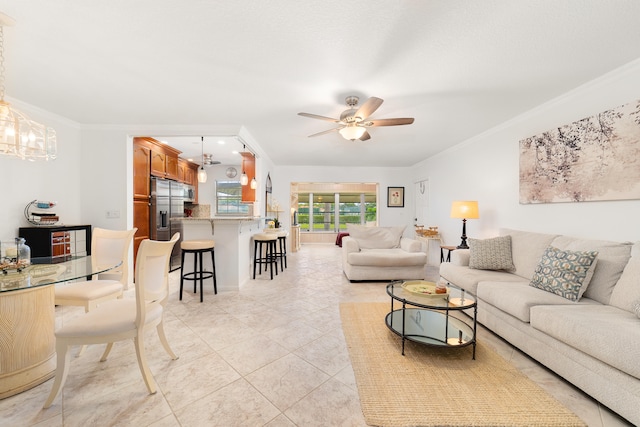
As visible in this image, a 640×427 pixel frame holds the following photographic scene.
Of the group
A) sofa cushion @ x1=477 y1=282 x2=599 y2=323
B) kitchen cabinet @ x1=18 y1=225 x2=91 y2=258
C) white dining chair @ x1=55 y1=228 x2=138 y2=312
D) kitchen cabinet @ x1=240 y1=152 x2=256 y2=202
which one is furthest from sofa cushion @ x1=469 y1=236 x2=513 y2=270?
kitchen cabinet @ x1=18 y1=225 x2=91 y2=258

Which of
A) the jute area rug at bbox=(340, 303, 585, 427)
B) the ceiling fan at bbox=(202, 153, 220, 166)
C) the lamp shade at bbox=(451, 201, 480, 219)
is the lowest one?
the jute area rug at bbox=(340, 303, 585, 427)

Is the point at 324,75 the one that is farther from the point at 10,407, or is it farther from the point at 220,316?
the point at 10,407

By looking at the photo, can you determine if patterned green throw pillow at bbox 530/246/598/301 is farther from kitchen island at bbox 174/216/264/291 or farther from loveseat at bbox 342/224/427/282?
kitchen island at bbox 174/216/264/291

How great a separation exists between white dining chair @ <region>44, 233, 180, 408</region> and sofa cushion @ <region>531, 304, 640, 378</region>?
8.94 ft

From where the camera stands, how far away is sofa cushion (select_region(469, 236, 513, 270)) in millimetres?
3107

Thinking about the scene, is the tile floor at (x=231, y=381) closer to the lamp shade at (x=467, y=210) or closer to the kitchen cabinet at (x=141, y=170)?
the lamp shade at (x=467, y=210)

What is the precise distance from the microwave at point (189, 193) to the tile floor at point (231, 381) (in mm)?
3487

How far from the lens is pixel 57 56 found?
7.07 feet

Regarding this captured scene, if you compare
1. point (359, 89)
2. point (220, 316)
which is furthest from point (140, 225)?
point (359, 89)

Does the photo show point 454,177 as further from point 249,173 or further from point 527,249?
point 249,173

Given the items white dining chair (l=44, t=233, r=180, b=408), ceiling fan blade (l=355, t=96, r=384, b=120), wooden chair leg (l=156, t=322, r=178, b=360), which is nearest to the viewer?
white dining chair (l=44, t=233, r=180, b=408)

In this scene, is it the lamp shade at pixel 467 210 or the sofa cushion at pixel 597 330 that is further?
the lamp shade at pixel 467 210

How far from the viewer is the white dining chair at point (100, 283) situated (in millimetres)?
2135

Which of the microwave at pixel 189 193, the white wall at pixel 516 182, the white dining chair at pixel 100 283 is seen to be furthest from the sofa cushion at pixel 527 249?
the microwave at pixel 189 193
